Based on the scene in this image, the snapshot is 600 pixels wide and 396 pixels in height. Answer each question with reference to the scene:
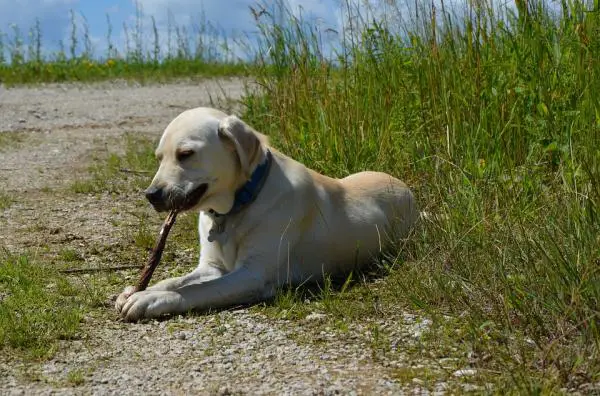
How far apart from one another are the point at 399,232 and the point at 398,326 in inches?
52.0

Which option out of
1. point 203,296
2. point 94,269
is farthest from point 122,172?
point 203,296

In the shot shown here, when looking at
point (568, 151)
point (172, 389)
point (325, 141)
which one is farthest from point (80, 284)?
point (568, 151)

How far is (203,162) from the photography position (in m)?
4.39

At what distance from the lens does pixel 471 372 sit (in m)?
3.23

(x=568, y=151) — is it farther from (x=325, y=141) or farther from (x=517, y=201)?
(x=325, y=141)

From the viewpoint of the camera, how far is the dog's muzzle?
4.30 m

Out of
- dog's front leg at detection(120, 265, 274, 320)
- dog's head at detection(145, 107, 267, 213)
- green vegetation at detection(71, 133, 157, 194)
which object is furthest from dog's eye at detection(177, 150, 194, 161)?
green vegetation at detection(71, 133, 157, 194)

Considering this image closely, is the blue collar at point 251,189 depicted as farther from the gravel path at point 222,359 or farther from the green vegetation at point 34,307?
the green vegetation at point 34,307

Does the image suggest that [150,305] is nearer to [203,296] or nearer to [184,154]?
[203,296]

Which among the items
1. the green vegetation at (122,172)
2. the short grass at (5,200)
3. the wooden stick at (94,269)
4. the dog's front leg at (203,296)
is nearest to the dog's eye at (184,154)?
the dog's front leg at (203,296)

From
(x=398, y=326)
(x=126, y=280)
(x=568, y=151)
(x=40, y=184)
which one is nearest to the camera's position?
(x=398, y=326)

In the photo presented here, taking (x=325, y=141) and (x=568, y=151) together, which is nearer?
(x=568, y=151)

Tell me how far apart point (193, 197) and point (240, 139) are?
0.37 metres

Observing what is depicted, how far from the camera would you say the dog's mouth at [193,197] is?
4363 millimetres
